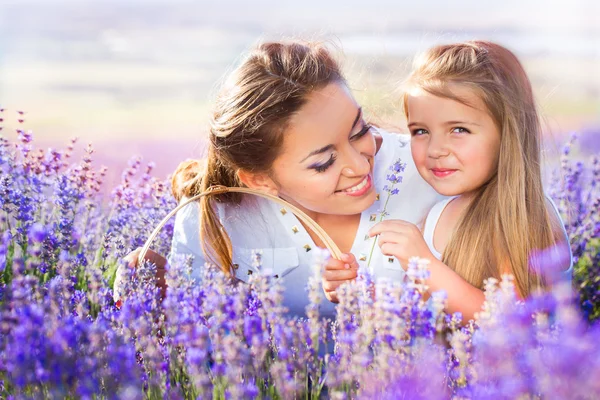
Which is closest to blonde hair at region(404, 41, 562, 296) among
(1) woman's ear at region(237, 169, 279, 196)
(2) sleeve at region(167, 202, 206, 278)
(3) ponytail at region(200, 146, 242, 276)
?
(1) woman's ear at region(237, 169, 279, 196)

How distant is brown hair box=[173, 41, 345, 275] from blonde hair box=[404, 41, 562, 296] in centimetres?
38

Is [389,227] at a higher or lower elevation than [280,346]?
higher

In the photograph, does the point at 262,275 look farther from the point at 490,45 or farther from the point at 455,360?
the point at 490,45

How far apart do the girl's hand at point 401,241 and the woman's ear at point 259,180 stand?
46 centimetres

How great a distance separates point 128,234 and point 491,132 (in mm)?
1460

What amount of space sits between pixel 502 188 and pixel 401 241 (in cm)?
39

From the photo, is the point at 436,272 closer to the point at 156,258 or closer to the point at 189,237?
the point at 189,237

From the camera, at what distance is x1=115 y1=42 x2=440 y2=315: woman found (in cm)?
223

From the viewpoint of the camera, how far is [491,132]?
222 centimetres

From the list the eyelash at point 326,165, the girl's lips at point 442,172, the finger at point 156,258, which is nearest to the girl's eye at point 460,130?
the girl's lips at point 442,172

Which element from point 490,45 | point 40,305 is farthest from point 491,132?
point 40,305

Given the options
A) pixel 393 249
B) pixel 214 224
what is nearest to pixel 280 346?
pixel 393 249

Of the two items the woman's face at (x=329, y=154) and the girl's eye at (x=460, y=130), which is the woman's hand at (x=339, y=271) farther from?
the girl's eye at (x=460, y=130)

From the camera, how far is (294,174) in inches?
89.7
